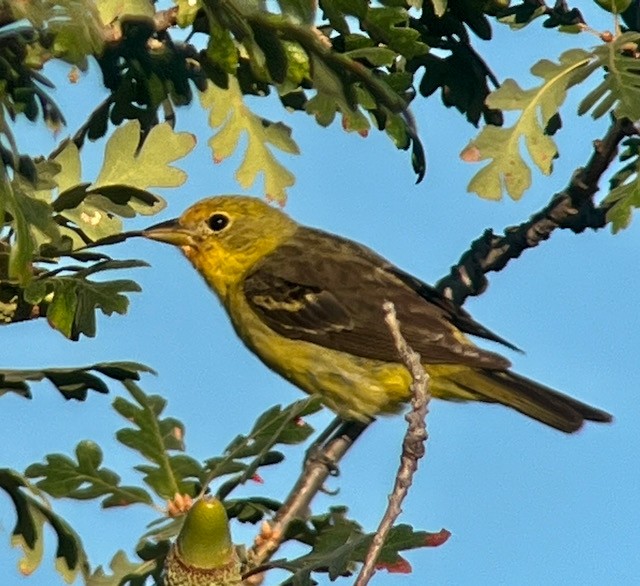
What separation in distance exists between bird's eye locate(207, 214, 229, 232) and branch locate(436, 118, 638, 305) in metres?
1.37

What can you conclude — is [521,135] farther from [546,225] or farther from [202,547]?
[202,547]

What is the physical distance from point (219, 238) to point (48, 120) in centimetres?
169

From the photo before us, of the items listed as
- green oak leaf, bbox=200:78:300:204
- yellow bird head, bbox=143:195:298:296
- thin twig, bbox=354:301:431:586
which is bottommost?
thin twig, bbox=354:301:431:586

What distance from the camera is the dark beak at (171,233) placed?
20.4 feet

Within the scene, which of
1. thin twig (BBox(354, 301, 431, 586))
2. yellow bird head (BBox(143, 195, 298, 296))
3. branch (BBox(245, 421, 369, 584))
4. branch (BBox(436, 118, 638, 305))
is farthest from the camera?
yellow bird head (BBox(143, 195, 298, 296))

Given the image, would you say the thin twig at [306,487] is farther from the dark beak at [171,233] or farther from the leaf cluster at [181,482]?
the dark beak at [171,233]

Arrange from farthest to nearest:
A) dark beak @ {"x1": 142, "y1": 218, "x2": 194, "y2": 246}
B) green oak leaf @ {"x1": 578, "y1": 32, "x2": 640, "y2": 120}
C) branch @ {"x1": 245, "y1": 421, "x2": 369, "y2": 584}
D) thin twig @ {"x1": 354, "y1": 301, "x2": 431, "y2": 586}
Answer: dark beak @ {"x1": 142, "y1": 218, "x2": 194, "y2": 246}
green oak leaf @ {"x1": 578, "y1": 32, "x2": 640, "y2": 120}
branch @ {"x1": 245, "y1": 421, "x2": 369, "y2": 584}
thin twig @ {"x1": 354, "y1": 301, "x2": 431, "y2": 586}

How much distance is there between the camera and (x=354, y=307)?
20.1 feet

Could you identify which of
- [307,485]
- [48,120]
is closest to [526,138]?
[307,485]

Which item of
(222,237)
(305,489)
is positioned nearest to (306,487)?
(305,489)

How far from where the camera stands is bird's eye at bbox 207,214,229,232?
6.45 meters

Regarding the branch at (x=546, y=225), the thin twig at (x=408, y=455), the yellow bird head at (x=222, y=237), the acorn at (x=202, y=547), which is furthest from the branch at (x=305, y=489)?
the yellow bird head at (x=222, y=237)

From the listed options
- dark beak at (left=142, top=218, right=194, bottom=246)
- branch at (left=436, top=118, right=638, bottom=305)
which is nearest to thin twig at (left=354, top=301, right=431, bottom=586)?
branch at (left=436, top=118, right=638, bottom=305)

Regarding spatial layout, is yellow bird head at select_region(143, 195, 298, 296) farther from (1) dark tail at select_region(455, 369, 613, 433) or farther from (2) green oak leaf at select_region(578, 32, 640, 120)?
(2) green oak leaf at select_region(578, 32, 640, 120)
